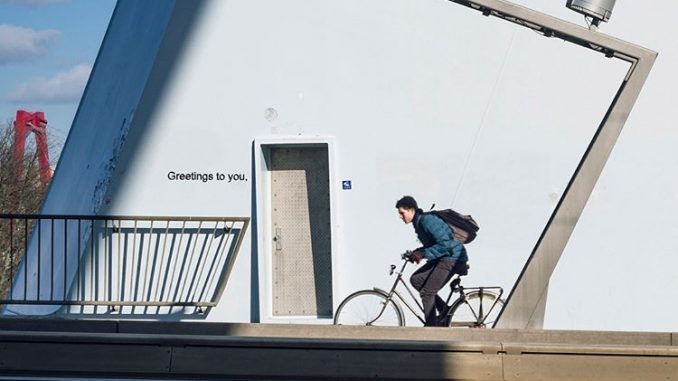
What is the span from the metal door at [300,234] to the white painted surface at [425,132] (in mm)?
363

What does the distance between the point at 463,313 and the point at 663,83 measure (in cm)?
393

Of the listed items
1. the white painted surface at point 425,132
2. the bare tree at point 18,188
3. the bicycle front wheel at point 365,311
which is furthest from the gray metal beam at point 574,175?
the bare tree at point 18,188

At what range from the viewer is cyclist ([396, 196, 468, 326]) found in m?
14.7

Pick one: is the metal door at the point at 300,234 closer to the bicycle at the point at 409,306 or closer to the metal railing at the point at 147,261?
the metal railing at the point at 147,261

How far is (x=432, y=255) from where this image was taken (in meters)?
14.7

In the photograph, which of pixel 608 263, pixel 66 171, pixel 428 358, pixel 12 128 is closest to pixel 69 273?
pixel 66 171

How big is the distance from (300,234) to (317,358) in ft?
29.2

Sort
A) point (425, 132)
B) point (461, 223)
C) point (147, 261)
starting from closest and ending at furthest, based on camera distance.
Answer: point (461, 223), point (425, 132), point (147, 261)

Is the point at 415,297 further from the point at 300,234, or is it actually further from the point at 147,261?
the point at 147,261

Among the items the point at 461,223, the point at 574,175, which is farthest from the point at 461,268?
the point at 574,175

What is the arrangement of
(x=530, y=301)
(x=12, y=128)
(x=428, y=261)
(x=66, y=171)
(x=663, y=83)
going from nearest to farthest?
(x=530, y=301) → (x=428, y=261) → (x=663, y=83) → (x=66, y=171) → (x=12, y=128)

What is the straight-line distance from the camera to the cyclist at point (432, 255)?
14.7m

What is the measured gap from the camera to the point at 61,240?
16.9m

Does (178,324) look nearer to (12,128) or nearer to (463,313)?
(463,313)
